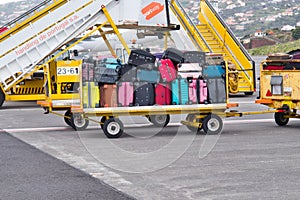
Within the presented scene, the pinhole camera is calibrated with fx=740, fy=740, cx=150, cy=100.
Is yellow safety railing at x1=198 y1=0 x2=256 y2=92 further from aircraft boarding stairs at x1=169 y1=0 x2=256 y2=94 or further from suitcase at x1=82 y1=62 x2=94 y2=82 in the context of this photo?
suitcase at x1=82 y1=62 x2=94 y2=82

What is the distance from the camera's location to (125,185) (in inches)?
392

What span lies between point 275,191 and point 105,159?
3.68 m

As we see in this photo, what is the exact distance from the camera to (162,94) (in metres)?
15.4

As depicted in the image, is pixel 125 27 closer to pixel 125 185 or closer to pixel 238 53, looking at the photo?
pixel 238 53

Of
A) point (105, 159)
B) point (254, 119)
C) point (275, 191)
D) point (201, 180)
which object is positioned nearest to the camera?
point (275, 191)

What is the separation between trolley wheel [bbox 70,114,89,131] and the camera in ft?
56.1

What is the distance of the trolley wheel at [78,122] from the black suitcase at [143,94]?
2.19 meters

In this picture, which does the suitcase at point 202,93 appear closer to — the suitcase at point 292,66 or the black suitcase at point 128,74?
the black suitcase at point 128,74

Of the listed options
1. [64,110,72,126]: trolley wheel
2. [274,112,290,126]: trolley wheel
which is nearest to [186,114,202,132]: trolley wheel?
[274,112,290,126]: trolley wheel

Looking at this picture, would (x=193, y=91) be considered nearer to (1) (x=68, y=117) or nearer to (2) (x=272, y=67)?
(2) (x=272, y=67)

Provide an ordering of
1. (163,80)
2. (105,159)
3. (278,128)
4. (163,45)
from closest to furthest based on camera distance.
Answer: (105,159) → (163,80) → (278,128) → (163,45)

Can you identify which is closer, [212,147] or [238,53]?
[212,147]

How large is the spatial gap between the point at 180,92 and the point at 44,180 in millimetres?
5679

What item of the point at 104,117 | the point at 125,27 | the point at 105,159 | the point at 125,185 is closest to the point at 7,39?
the point at 125,27
